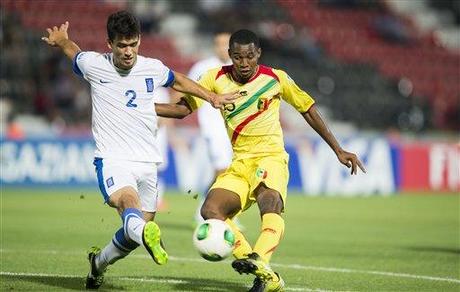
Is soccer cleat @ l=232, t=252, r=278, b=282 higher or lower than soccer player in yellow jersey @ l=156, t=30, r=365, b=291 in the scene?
lower

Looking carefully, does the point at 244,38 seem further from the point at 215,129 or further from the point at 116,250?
the point at 215,129

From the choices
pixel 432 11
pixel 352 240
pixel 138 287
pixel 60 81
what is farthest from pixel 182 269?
pixel 432 11

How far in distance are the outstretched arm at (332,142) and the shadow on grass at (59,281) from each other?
7.13ft

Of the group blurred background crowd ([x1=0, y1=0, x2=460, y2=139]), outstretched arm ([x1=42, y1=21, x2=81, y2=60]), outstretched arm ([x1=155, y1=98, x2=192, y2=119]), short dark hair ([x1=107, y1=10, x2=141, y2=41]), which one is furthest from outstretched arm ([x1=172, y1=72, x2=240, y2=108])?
blurred background crowd ([x1=0, y1=0, x2=460, y2=139])

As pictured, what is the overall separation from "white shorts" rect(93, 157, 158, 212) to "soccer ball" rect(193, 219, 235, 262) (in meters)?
0.71

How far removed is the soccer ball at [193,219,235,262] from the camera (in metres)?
8.07

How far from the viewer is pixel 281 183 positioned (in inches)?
351

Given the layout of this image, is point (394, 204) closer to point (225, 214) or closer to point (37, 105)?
point (37, 105)

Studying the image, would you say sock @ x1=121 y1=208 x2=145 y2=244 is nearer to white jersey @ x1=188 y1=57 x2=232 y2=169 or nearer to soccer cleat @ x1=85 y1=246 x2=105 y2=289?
soccer cleat @ x1=85 y1=246 x2=105 y2=289

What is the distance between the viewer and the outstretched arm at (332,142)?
906 centimetres

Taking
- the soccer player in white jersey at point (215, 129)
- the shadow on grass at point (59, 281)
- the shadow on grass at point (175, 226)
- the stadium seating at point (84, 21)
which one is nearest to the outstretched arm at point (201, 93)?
the shadow on grass at point (59, 281)

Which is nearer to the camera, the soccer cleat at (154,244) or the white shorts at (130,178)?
the soccer cleat at (154,244)

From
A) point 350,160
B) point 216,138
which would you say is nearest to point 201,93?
point 350,160

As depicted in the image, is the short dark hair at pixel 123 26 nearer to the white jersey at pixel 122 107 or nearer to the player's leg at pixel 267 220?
the white jersey at pixel 122 107
